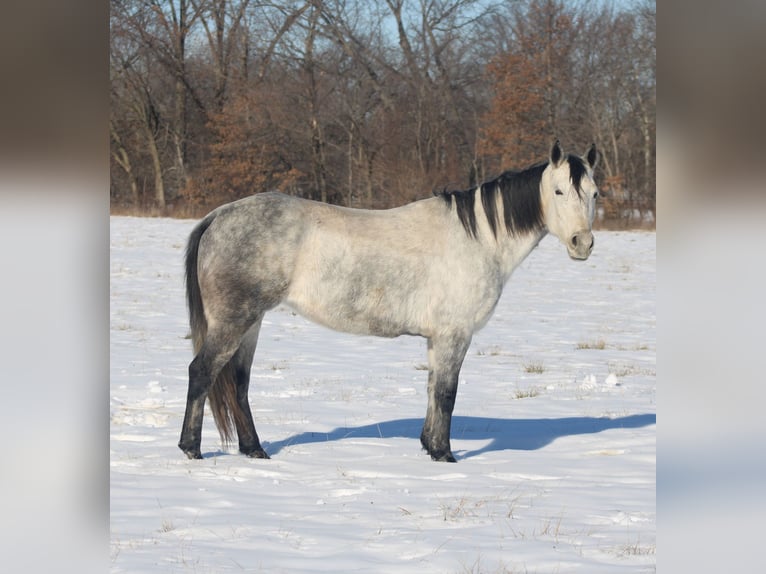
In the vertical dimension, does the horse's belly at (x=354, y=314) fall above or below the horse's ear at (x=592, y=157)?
below

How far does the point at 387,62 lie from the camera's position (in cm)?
2730

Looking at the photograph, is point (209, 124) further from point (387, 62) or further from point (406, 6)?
point (406, 6)

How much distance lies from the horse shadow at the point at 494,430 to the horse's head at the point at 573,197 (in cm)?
131

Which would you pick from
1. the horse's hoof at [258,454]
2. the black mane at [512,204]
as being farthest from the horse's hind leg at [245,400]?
the black mane at [512,204]

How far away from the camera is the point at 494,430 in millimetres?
6477

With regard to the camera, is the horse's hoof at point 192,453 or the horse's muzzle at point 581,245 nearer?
the horse's hoof at point 192,453

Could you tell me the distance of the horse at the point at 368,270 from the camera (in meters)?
5.41

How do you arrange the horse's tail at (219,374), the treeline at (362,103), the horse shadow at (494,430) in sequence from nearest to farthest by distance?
the horse's tail at (219,374) < the horse shadow at (494,430) < the treeline at (362,103)

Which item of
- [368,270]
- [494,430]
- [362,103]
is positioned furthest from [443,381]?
[362,103]

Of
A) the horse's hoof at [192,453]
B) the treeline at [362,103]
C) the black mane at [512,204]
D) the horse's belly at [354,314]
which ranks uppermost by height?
the treeline at [362,103]

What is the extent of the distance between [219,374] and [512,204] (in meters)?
2.16

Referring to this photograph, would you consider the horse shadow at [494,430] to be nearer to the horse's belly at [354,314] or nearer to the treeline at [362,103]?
the horse's belly at [354,314]

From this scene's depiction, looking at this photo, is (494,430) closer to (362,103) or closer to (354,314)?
(354,314)

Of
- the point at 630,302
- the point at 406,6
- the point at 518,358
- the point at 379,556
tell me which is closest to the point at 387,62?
the point at 406,6
